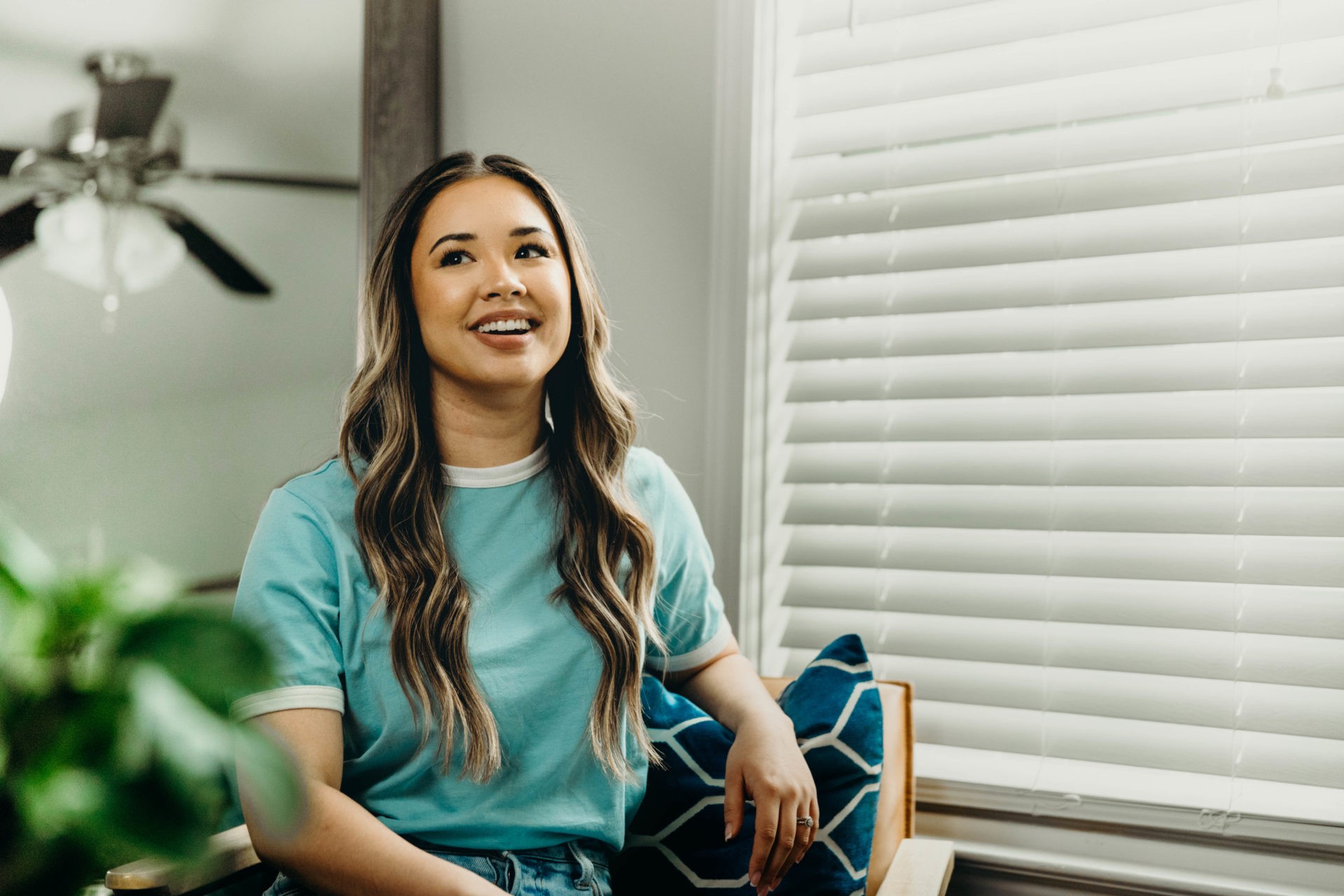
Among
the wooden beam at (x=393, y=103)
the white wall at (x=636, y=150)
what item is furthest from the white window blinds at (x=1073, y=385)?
the wooden beam at (x=393, y=103)

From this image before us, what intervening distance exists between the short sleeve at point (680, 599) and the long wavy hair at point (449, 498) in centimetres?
5

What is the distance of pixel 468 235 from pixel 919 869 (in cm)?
109

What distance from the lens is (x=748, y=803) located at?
135 cm

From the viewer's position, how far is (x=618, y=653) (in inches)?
51.0

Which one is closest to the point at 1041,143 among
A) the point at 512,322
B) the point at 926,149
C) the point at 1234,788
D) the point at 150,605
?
the point at 926,149

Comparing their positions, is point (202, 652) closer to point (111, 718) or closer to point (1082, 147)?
point (111, 718)

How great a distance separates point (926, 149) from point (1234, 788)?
1130 mm

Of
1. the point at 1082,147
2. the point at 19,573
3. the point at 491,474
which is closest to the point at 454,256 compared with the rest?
the point at 491,474

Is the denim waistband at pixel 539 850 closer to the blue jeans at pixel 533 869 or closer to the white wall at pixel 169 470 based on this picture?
the blue jeans at pixel 533 869

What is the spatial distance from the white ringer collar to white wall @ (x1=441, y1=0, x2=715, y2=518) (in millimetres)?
514

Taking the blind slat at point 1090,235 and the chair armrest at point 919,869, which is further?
the blind slat at point 1090,235

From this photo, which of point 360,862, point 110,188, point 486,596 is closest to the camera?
point 360,862

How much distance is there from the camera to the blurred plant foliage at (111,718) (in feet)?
0.80

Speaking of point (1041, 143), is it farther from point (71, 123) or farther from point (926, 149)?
point (71, 123)
